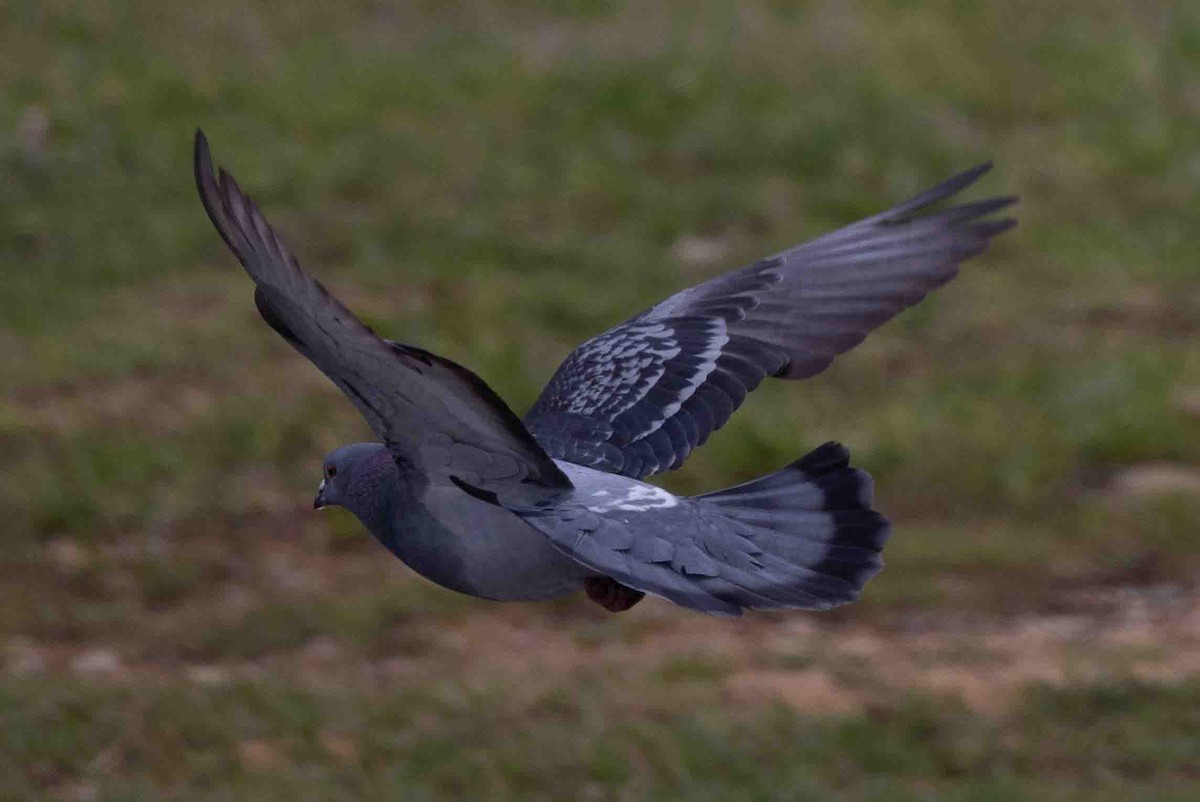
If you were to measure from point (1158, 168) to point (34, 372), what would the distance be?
19.2 ft

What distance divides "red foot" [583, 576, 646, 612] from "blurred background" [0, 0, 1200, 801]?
227cm

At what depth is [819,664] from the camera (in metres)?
7.35

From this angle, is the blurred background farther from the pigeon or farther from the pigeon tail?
the pigeon tail

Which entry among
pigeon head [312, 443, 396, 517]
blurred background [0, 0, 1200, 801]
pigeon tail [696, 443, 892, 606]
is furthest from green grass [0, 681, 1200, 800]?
pigeon tail [696, 443, 892, 606]

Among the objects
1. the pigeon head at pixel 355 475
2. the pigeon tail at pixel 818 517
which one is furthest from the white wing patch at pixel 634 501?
the pigeon head at pixel 355 475

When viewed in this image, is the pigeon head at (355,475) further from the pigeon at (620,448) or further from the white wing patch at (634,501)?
the white wing patch at (634,501)

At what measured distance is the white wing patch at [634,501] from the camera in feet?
13.4

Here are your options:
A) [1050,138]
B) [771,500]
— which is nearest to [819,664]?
[771,500]

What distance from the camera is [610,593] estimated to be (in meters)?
4.13

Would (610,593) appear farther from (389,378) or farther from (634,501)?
(389,378)

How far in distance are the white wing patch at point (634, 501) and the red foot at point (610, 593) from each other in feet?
0.49

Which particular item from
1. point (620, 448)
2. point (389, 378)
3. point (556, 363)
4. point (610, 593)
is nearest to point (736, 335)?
point (620, 448)

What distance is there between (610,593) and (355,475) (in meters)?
0.59

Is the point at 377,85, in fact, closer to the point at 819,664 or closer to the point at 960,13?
the point at 960,13
